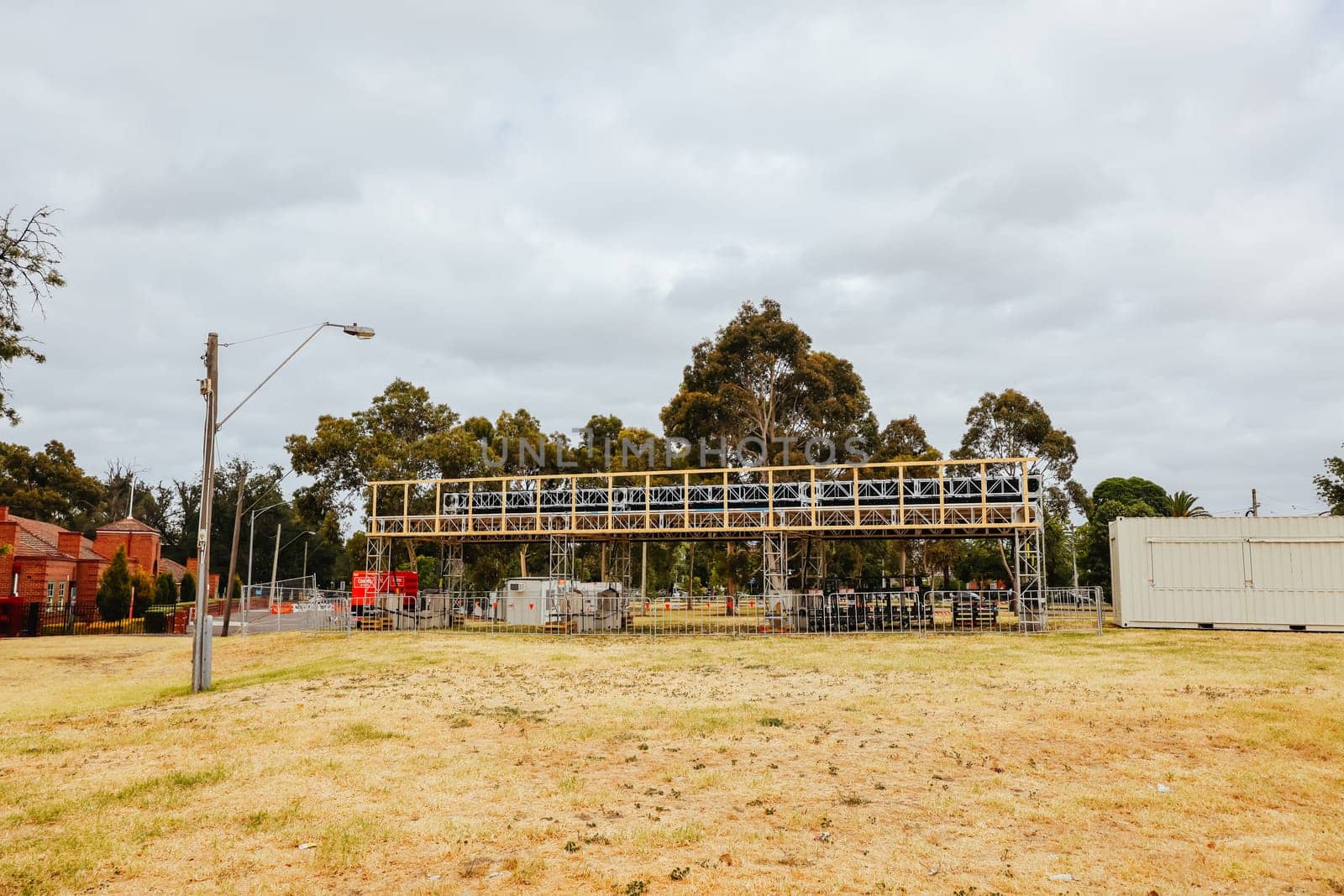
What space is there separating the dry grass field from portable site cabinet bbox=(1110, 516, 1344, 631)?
34.5 ft

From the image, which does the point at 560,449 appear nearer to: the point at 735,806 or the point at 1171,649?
the point at 1171,649

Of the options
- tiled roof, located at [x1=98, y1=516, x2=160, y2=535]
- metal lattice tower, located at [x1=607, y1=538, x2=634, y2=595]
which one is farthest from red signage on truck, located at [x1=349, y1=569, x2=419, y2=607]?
tiled roof, located at [x1=98, y1=516, x2=160, y2=535]

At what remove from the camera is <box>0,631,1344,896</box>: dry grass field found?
6469 millimetres

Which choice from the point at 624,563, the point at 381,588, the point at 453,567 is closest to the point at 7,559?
the point at 381,588

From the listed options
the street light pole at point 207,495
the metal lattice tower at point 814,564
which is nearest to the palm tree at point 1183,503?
the metal lattice tower at point 814,564

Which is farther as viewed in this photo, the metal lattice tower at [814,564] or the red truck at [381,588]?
the metal lattice tower at [814,564]

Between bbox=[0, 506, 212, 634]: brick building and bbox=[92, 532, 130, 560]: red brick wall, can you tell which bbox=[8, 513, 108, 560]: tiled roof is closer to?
bbox=[0, 506, 212, 634]: brick building

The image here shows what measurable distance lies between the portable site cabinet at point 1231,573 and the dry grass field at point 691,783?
10522 millimetres

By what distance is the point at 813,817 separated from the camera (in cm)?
771

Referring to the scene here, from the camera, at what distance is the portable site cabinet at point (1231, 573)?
2658 cm

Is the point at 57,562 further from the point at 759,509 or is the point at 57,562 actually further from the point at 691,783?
the point at 691,783

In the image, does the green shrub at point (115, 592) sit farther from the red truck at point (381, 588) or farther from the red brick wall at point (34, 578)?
the red truck at point (381, 588)

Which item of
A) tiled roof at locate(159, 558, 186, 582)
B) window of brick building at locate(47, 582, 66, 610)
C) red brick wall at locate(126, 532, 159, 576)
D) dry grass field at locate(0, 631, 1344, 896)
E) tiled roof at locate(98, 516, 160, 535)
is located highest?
tiled roof at locate(98, 516, 160, 535)

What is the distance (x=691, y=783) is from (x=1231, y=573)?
80.4ft
